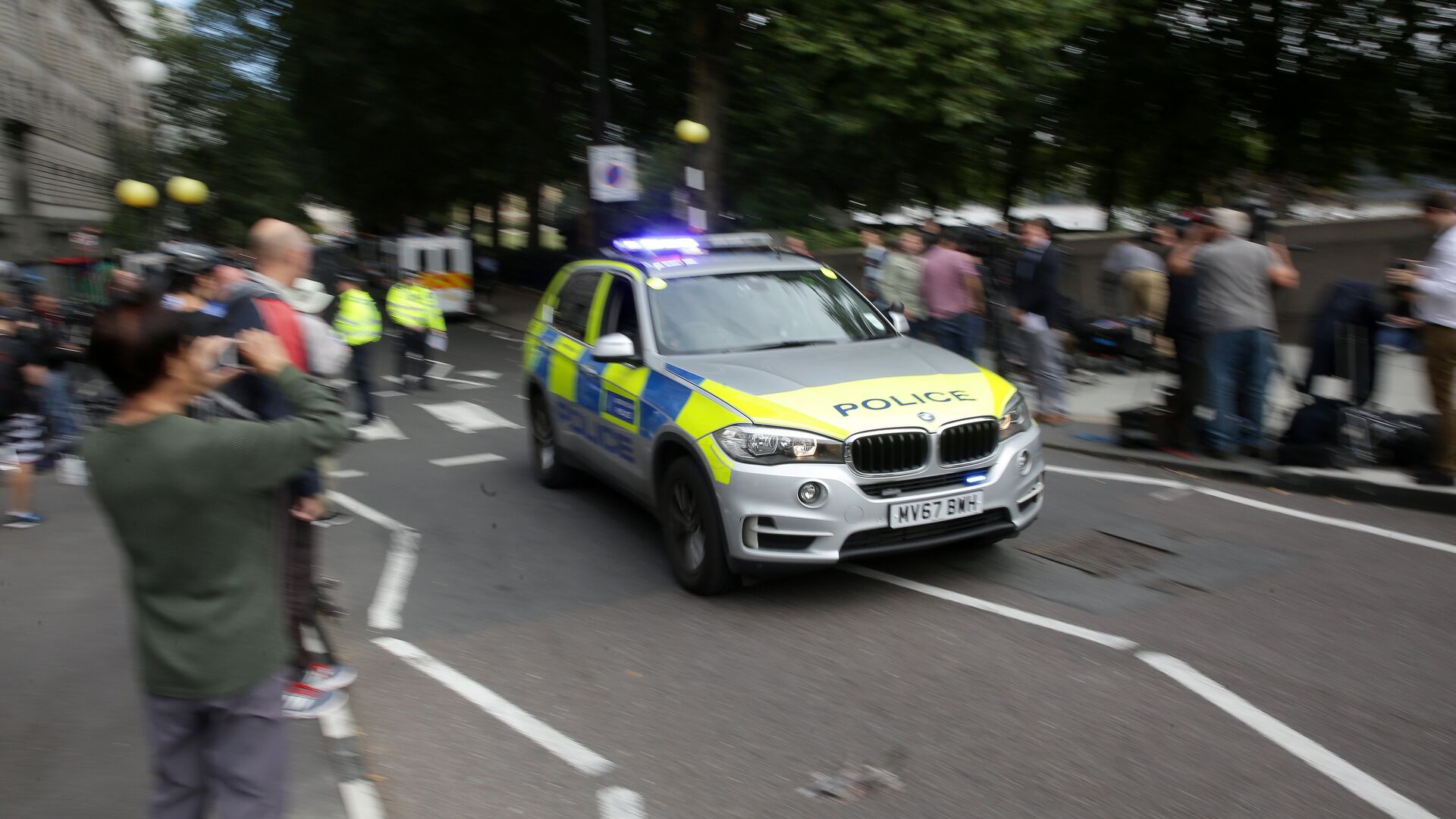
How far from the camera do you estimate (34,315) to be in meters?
9.37

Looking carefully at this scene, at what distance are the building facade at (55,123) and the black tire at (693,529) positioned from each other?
846 inches

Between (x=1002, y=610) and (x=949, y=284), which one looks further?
(x=949, y=284)

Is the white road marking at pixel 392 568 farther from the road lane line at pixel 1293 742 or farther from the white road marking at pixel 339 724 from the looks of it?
the road lane line at pixel 1293 742

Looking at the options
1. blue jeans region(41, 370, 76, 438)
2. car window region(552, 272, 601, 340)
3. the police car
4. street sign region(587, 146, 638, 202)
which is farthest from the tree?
the police car

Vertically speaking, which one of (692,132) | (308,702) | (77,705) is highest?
(692,132)

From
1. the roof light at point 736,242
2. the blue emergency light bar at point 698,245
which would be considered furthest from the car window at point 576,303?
the roof light at point 736,242

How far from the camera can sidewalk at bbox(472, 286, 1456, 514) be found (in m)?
7.86

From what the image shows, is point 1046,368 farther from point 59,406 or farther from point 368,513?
point 59,406

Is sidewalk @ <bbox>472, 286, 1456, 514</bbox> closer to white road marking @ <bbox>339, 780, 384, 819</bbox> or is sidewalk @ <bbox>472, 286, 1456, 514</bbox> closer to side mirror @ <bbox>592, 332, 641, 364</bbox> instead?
side mirror @ <bbox>592, 332, 641, 364</bbox>

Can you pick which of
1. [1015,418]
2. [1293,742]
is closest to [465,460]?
[1015,418]

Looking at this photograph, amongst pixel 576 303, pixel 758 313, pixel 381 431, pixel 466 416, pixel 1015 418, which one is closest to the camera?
pixel 1015 418

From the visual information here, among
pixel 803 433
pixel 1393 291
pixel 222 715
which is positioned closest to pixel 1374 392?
pixel 1393 291

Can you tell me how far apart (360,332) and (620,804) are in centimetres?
913

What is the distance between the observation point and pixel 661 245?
842 centimetres
